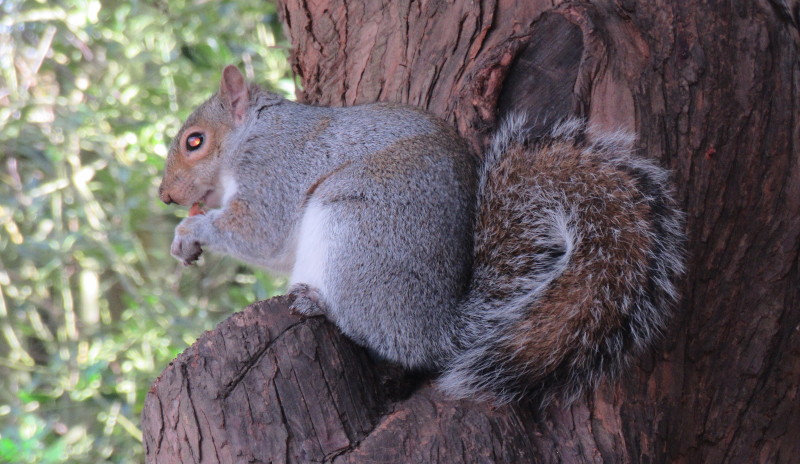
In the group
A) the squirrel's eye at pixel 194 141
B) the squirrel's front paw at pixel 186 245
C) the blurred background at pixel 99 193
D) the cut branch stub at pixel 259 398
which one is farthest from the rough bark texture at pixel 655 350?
the blurred background at pixel 99 193

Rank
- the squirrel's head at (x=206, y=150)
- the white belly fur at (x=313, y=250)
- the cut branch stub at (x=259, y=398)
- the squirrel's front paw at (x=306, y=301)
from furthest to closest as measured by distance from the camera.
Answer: the squirrel's head at (x=206, y=150) → the white belly fur at (x=313, y=250) → the squirrel's front paw at (x=306, y=301) → the cut branch stub at (x=259, y=398)

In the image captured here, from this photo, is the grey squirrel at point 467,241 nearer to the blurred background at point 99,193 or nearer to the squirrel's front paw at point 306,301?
the squirrel's front paw at point 306,301

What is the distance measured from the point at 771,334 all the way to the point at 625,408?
394 mm

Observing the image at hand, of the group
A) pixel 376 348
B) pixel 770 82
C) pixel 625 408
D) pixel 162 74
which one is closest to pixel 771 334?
pixel 625 408

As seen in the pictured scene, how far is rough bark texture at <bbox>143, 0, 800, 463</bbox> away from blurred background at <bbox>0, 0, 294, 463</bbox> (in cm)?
176

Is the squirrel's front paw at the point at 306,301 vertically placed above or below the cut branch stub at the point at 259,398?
above

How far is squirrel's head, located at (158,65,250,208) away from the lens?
2160mm

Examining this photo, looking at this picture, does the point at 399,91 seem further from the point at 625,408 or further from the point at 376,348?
the point at 625,408

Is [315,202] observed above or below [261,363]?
above

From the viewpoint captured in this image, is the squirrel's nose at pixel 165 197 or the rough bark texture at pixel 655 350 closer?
the rough bark texture at pixel 655 350

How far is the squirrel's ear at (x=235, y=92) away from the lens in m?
2.18

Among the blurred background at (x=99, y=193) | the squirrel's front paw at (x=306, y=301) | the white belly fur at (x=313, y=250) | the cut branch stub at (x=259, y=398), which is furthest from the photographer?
the blurred background at (x=99, y=193)

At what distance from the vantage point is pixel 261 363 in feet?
4.74

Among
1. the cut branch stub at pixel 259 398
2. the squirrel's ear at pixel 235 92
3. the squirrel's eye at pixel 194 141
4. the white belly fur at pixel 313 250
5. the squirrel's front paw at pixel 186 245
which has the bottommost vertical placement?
the cut branch stub at pixel 259 398
